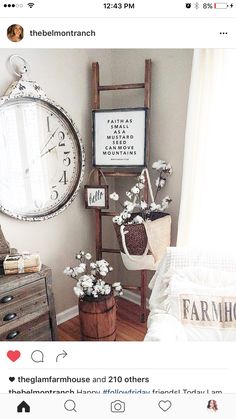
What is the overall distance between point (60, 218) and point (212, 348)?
1.15m

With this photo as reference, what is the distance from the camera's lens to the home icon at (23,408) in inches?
20.6

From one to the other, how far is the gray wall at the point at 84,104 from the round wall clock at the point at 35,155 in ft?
0.23

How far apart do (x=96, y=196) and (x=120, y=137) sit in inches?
12.5

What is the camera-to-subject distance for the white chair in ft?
3.14

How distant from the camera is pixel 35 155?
1382 millimetres

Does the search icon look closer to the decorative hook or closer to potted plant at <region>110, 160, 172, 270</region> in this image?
potted plant at <region>110, 160, 172, 270</region>

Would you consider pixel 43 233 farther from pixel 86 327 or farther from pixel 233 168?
pixel 233 168

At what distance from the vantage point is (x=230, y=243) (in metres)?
1.22

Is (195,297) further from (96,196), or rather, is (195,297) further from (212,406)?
(96,196)

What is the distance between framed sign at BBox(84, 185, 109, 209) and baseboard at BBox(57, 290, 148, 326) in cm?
62
